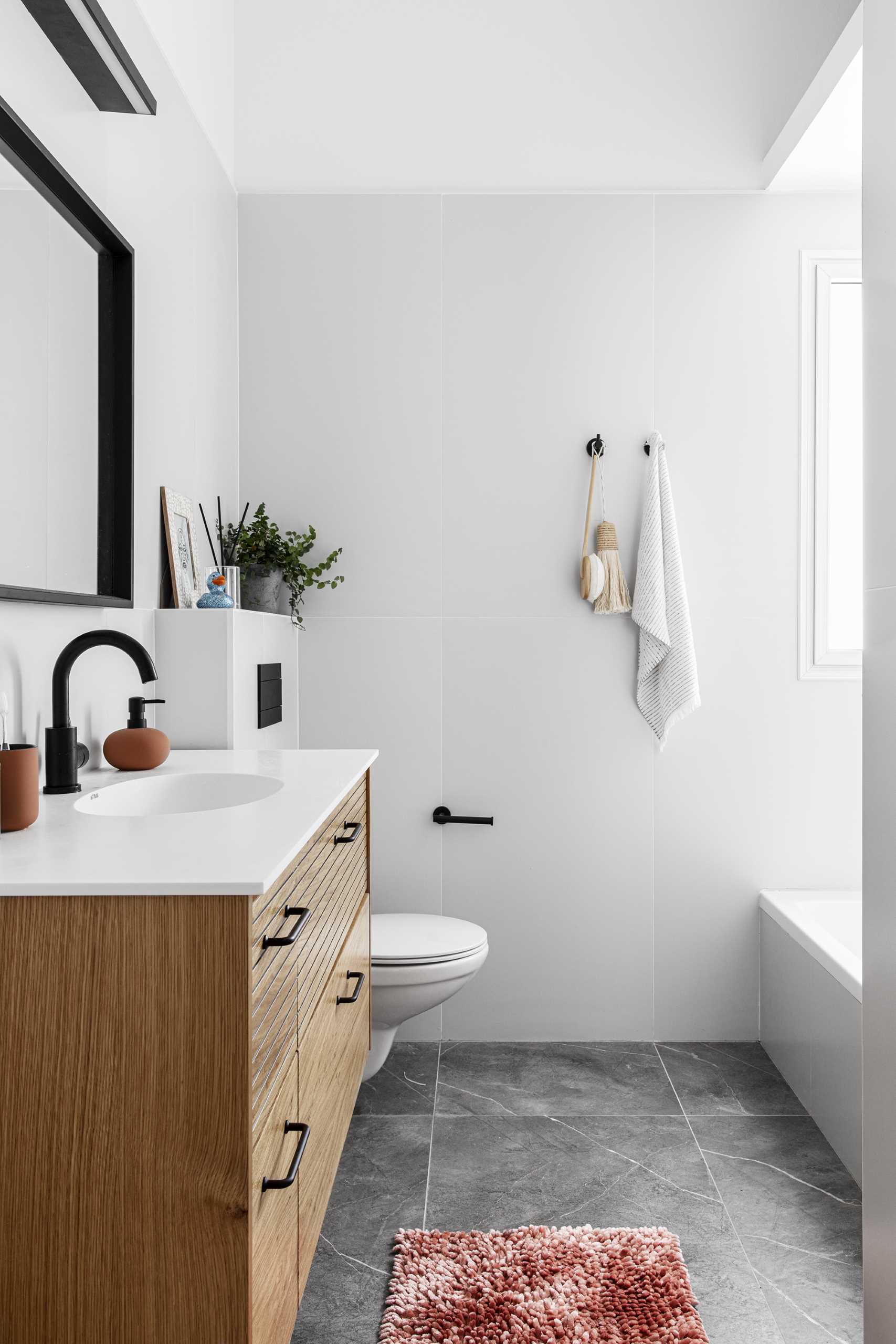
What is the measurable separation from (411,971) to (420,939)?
0.12m

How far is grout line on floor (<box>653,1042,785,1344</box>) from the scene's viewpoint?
5.25 feet

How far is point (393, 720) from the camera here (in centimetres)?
274

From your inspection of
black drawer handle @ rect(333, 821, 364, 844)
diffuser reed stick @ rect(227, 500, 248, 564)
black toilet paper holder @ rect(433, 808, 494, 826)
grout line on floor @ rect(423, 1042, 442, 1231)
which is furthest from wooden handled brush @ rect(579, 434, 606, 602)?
grout line on floor @ rect(423, 1042, 442, 1231)

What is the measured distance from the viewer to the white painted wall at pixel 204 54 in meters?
2.09

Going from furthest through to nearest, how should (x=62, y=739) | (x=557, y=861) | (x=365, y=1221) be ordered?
(x=557, y=861) → (x=365, y=1221) → (x=62, y=739)

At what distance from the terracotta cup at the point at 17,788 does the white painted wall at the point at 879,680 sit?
1.13 m

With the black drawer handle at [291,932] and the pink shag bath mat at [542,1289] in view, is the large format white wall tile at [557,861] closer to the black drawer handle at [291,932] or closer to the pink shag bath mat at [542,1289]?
the pink shag bath mat at [542,1289]

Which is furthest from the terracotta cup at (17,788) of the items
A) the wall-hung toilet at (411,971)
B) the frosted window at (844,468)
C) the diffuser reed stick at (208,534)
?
the frosted window at (844,468)

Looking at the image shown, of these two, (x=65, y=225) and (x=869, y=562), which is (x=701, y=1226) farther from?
(x=65, y=225)

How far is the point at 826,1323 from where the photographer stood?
158 cm

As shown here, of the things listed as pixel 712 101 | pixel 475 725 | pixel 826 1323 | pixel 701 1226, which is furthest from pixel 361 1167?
pixel 712 101

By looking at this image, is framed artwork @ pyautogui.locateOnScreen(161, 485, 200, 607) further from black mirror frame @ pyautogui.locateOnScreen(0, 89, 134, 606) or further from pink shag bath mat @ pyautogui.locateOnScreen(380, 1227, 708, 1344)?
pink shag bath mat @ pyautogui.locateOnScreen(380, 1227, 708, 1344)

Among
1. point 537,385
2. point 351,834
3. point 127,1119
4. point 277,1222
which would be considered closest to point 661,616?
point 537,385

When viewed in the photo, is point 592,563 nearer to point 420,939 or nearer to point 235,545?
point 235,545
